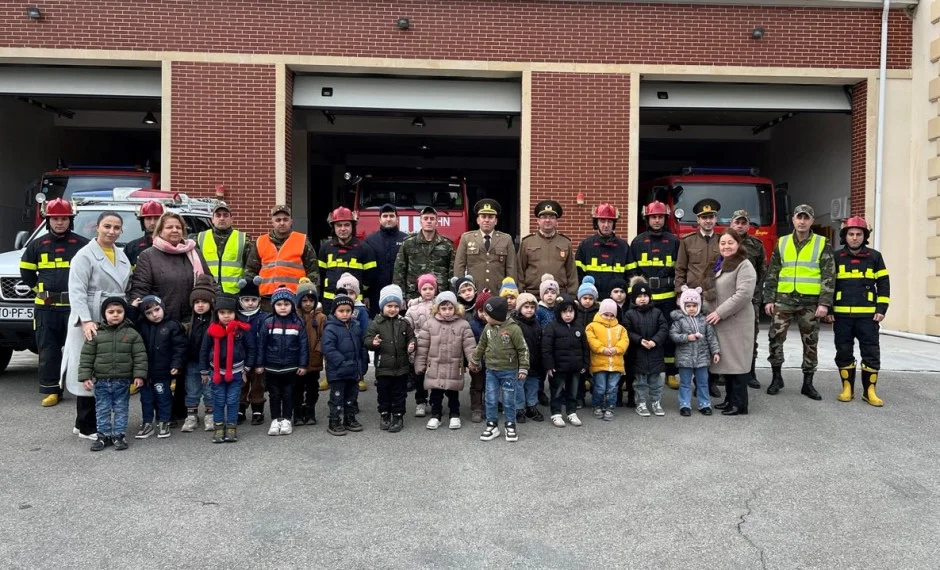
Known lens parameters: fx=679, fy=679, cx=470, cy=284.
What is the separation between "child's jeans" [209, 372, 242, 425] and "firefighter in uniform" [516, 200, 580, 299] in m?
3.08

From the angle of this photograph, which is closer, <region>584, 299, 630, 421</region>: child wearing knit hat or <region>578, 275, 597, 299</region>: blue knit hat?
<region>584, 299, 630, 421</region>: child wearing knit hat

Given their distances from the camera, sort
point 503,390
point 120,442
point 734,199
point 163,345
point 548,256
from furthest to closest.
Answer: point 734,199
point 548,256
point 503,390
point 163,345
point 120,442

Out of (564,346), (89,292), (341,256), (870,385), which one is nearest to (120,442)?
(89,292)

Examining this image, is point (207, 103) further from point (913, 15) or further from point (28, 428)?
point (913, 15)

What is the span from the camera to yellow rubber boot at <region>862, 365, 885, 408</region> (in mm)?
6625

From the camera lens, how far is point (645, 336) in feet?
20.5

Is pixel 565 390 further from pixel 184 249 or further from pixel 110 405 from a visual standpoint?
pixel 110 405

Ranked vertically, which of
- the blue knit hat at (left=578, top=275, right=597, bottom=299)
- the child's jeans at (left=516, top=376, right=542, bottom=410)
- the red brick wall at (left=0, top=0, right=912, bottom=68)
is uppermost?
the red brick wall at (left=0, top=0, right=912, bottom=68)

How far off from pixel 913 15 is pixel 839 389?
7.92 meters

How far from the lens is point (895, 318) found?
11.7m

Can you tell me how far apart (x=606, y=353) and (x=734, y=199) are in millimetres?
7351

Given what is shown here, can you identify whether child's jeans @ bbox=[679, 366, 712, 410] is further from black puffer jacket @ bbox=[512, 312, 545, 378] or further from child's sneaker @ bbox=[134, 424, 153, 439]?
child's sneaker @ bbox=[134, 424, 153, 439]

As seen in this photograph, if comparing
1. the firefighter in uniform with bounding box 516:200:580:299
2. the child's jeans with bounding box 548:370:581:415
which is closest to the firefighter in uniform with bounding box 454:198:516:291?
the firefighter in uniform with bounding box 516:200:580:299

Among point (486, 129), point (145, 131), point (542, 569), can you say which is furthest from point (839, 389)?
point (145, 131)
